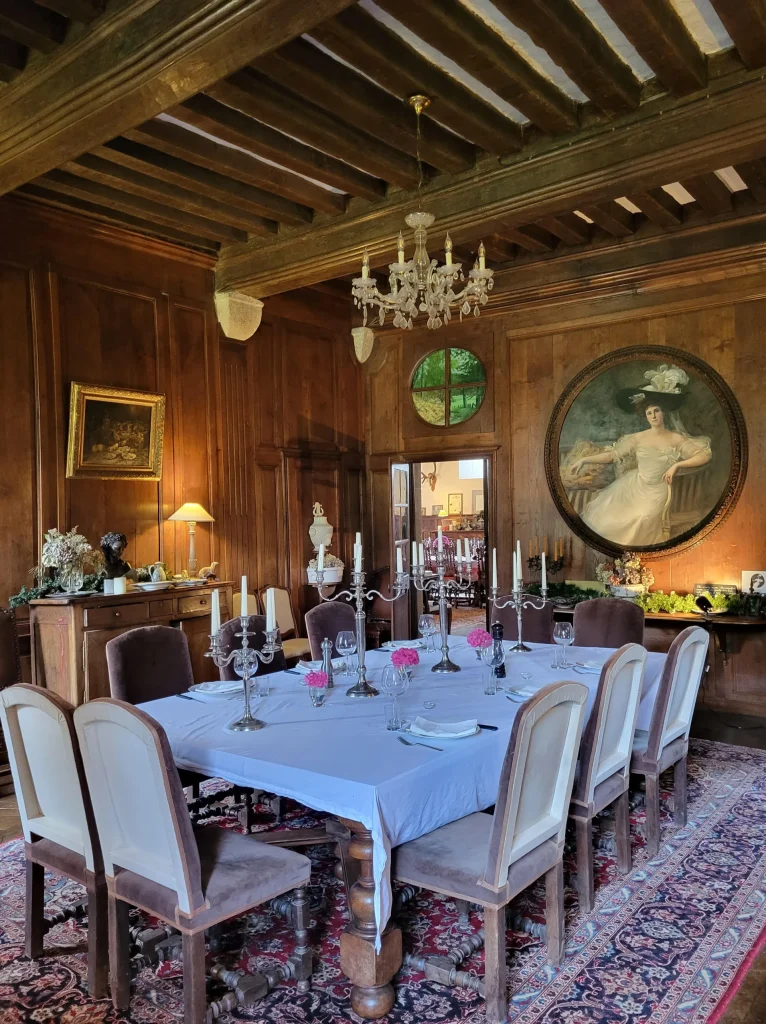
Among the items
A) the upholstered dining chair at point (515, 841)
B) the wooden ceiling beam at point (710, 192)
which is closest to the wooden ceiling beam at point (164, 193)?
the wooden ceiling beam at point (710, 192)

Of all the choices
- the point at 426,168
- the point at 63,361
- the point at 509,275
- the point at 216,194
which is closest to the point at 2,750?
the point at 63,361

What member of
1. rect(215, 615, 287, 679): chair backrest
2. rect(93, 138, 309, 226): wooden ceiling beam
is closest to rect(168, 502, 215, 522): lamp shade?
rect(215, 615, 287, 679): chair backrest

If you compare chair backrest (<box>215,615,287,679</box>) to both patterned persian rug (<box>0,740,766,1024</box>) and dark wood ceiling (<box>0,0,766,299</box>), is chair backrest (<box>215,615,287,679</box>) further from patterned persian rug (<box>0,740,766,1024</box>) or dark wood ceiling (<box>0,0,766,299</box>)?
dark wood ceiling (<box>0,0,766,299</box>)

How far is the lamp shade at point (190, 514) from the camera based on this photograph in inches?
246

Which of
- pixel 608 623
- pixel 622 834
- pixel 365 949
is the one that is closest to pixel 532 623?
pixel 608 623

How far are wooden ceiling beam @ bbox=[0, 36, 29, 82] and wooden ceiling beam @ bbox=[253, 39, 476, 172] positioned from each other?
3.73 feet

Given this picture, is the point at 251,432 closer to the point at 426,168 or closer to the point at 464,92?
the point at 426,168

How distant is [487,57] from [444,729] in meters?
3.11

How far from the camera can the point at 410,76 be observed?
3.89m

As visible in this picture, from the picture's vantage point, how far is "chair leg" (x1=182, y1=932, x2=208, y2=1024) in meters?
2.18

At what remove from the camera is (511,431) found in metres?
7.36

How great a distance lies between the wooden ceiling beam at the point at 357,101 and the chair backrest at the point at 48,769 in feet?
10.1

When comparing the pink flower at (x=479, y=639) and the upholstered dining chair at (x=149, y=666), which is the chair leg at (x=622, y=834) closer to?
the pink flower at (x=479, y=639)

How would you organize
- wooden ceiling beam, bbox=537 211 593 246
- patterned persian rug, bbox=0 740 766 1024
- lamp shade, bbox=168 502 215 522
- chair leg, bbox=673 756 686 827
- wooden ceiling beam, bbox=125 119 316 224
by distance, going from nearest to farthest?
patterned persian rug, bbox=0 740 766 1024, chair leg, bbox=673 756 686 827, wooden ceiling beam, bbox=125 119 316 224, wooden ceiling beam, bbox=537 211 593 246, lamp shade, bbox=168 502 215 522
